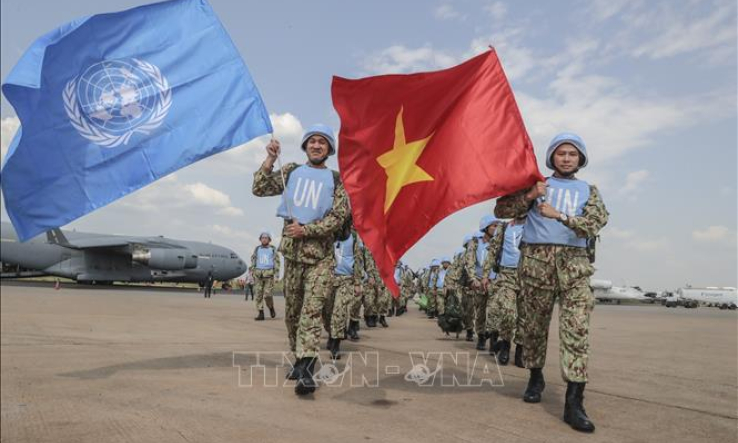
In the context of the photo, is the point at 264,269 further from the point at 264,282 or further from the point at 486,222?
the point at 486,222

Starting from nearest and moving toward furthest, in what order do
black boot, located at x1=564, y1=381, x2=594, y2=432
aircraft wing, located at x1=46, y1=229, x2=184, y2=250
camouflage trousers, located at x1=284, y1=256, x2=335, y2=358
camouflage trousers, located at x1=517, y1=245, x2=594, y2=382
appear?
black boot, located at x1=564, y1=381, x2=594, y2=432 → camouflage trousers, located at x1=517, y1=245, x2=594, y2=382 → camouflage trousers, located at x1=284, y1=256, x2=335, y2=358 → aircraft wing, located at x1=46, y1=229, x2=184, y2=250

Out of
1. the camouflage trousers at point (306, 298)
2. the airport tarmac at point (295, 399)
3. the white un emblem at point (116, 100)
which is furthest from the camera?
the camouflage trousers at point (306, 298)

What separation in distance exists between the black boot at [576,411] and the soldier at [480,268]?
14.8 feet

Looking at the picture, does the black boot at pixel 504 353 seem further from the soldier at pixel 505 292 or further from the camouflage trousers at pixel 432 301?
the camouflage trousers at pixel 432 301

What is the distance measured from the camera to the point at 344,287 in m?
7.64

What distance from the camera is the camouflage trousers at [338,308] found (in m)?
6.80

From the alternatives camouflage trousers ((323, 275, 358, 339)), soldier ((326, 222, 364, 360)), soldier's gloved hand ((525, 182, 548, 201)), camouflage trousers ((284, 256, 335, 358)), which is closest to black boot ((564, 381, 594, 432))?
soldier's gloved hand ((525, 182, 548, 201))

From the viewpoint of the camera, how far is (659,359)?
7.81 metres

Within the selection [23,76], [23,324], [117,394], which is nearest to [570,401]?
[117,394]

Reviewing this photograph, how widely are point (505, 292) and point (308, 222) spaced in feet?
11.7

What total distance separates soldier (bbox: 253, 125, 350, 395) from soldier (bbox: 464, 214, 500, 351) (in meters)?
4.06

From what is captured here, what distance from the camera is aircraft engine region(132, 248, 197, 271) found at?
3300 cm

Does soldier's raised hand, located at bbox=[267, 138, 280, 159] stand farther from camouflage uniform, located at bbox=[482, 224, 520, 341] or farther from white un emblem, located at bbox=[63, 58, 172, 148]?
camouflage uniform, located at bbox=[482, 224, 520, 341]

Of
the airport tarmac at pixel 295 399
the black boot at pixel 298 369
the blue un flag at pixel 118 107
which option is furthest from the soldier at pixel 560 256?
the blue un flag at pixel 118 107
